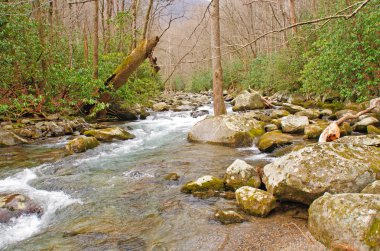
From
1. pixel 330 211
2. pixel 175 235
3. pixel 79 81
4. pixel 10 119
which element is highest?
pixel 79 81

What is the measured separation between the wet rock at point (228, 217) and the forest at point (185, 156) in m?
0.01

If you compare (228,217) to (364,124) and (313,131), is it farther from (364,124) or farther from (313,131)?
(364,124)

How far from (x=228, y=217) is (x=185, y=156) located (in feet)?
10.9

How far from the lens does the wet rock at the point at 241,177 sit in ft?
14.1

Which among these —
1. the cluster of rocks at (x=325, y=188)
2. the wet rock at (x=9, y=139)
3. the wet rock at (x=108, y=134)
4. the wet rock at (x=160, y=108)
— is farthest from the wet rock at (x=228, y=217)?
the wet rock at (x=160, y=108)

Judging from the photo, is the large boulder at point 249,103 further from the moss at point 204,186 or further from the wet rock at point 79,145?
the moss at point 204,186

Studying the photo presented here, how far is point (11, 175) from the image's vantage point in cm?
564

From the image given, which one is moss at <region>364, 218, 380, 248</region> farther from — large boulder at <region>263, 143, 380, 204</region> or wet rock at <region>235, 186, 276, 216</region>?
wet rock at <region>235, 186, 276, 216</region>

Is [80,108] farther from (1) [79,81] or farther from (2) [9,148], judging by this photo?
(2) [9,148]

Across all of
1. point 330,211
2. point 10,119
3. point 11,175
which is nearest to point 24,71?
point 10,119

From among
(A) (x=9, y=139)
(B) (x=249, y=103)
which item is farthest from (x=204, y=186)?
(B) (x=249, y=103)

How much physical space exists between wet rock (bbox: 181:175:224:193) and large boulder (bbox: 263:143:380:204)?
757 millimetres

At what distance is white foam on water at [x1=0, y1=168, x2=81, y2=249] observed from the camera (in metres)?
3.45

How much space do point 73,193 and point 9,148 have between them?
182 inches
